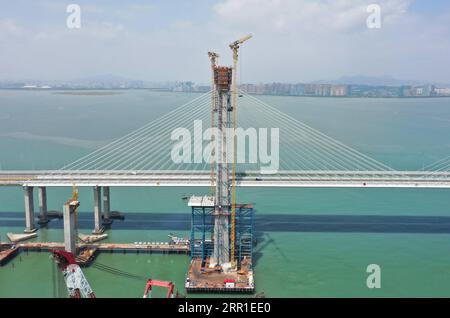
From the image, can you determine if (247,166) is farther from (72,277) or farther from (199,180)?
(72,277)

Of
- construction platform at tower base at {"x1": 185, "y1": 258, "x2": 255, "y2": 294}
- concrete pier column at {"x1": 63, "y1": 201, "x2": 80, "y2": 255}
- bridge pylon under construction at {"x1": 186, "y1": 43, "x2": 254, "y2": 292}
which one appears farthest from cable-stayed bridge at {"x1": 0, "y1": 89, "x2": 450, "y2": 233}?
construction platform at tower base at {"x1": 185, "y1": 258, "x2": 255, "y2": 294}

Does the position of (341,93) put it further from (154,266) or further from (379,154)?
(154,266)

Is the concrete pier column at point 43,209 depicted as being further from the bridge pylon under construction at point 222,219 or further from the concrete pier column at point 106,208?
the bridge pylon under construction at point 222,219

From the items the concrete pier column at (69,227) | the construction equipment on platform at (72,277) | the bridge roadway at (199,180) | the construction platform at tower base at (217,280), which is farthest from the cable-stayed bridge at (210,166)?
the construction equipment on platform at (72,277)

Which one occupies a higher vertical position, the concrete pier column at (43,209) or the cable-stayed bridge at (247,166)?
the cable-stayed bridge at (247,166)
